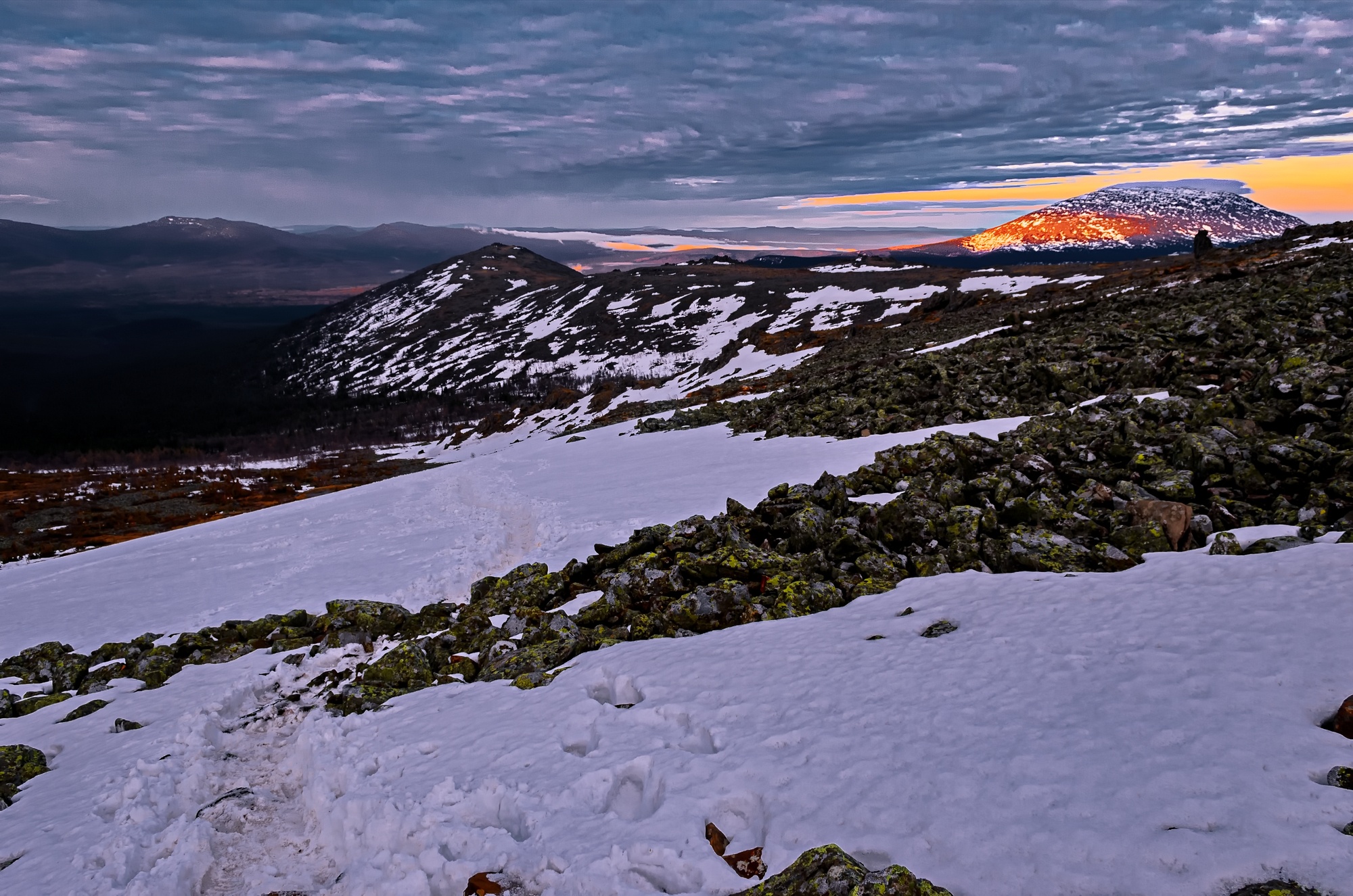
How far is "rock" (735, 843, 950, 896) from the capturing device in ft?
17.6

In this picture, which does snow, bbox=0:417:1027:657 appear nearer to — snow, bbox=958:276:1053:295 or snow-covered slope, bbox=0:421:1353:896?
snow-covered slope, bbox=0:421:1353:896

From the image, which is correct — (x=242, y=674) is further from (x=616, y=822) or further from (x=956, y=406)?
(x=956, y=406)

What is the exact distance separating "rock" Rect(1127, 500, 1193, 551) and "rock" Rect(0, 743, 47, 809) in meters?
20.7

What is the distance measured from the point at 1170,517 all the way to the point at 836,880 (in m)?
9.97

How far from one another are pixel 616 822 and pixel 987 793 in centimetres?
417

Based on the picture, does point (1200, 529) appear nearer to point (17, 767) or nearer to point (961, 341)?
point (17, 767)

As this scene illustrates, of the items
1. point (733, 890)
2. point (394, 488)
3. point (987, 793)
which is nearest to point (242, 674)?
point (733, 890)

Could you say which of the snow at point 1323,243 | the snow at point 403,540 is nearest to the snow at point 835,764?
the snow at point 403,540

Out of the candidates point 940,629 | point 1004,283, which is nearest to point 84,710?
point 940,629

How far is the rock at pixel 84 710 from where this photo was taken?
13750 mm

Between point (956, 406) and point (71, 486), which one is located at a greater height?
point (956, 406)

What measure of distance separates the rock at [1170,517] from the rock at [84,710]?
22.1 metres

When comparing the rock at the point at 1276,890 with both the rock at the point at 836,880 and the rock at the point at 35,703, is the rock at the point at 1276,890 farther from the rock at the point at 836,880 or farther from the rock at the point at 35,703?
the rock at the point at 35,703

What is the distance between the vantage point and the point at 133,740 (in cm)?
1233
